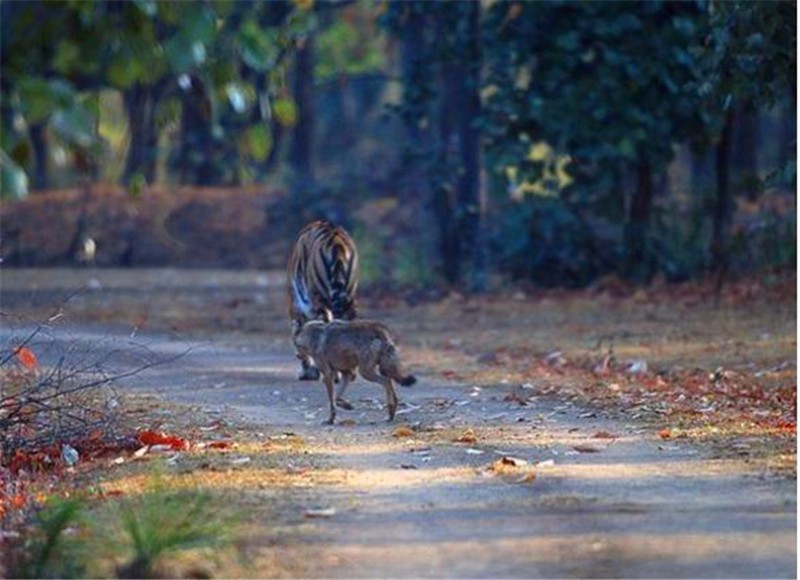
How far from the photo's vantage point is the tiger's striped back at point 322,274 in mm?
17797

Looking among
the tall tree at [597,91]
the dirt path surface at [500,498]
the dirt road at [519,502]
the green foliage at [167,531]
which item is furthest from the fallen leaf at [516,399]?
the tall tree at [597,91]

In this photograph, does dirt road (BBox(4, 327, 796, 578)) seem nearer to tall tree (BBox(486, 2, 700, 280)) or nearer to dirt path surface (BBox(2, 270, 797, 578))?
dirt path surface (BBox(2, 270, 797, 578))

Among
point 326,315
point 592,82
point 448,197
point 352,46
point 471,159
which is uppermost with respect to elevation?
point 352,46

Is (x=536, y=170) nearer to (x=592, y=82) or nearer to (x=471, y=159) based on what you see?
(x=471, y=159)

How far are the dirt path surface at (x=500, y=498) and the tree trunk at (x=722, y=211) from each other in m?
13.3

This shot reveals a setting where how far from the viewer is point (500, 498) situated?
35.0ft

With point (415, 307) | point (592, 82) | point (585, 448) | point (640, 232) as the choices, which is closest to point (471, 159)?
point (592, 82)

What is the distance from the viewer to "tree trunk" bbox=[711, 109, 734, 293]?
28.0 meters

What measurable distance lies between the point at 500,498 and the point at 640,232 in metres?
18.5

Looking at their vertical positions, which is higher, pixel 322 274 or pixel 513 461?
pixel 322 274

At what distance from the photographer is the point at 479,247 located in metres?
28.9

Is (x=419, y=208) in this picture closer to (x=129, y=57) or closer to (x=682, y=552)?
(x=682, y=552)

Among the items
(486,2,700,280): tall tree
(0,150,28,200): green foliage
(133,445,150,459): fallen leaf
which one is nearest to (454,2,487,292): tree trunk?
(486,2,700,280): tall tree

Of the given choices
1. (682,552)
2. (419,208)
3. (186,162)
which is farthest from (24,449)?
(186,162)
